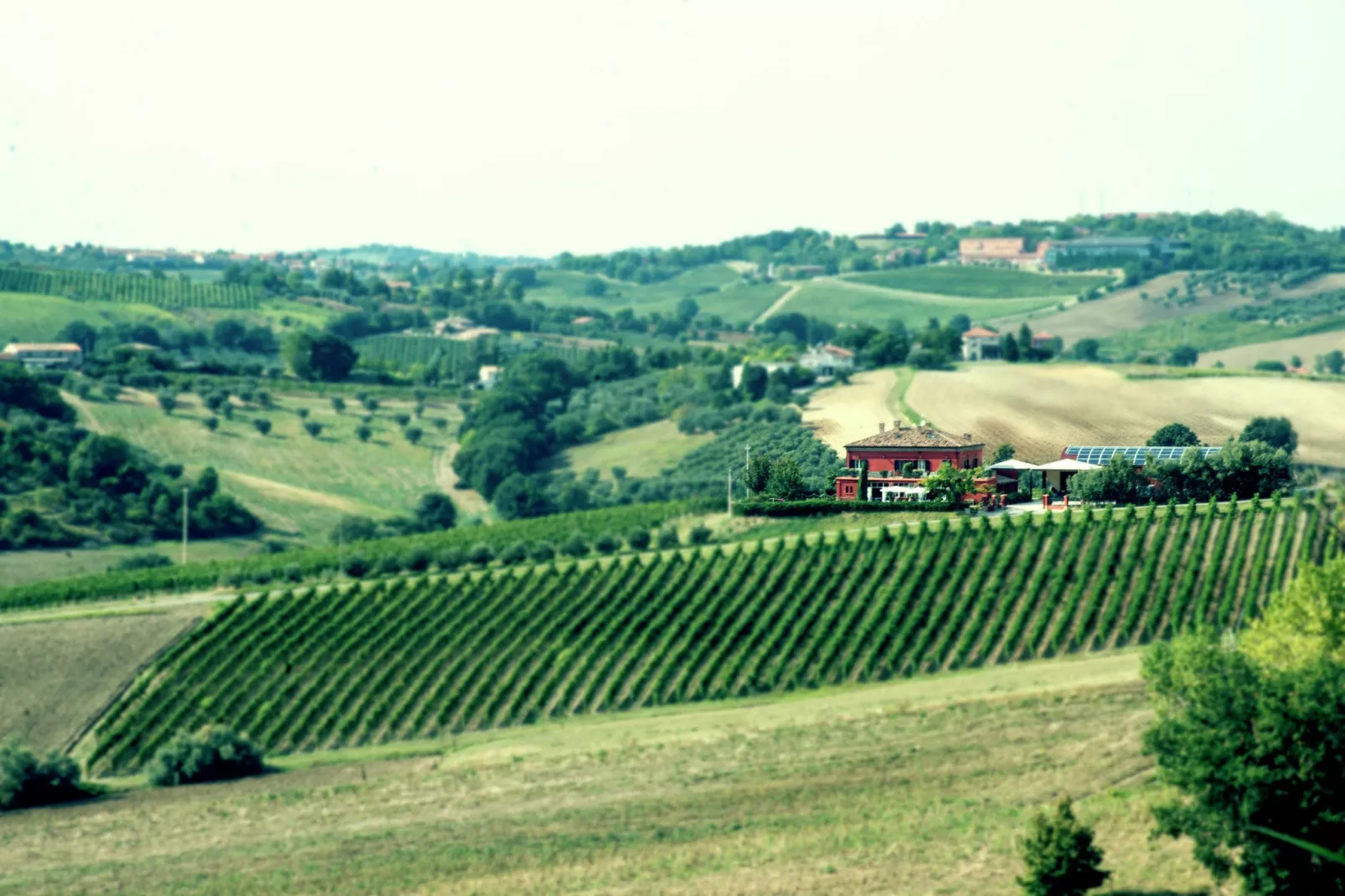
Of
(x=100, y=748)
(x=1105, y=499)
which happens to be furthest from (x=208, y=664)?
(x=1105, y=499)

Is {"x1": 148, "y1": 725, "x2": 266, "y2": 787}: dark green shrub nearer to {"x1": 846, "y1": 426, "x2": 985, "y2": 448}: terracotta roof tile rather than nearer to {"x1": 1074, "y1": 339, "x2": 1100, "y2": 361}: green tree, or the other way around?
{"x1": 846, "y1": 426, "x2": 985, "y2": 448}: terracotta roof tile

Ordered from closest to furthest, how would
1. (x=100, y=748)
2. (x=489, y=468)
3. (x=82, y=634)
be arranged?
(x=100, y=748) → (x=82, y=634) → (x=489, y=468)

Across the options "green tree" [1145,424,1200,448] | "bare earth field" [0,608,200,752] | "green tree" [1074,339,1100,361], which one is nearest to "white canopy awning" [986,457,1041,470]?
"green tree" [1145,424,1200,448]

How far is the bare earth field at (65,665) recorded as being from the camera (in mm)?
74875

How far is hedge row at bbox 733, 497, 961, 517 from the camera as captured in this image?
27.7 meters

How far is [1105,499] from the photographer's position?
91.4ft

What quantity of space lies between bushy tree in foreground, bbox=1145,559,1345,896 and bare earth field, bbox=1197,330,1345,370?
4811 inches

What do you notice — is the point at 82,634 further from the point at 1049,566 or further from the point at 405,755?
the point at 1049,566

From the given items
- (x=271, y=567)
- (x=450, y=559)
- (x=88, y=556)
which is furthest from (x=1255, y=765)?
(x=88, y=556)

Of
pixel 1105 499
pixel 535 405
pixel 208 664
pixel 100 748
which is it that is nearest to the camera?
pixel 1105 499

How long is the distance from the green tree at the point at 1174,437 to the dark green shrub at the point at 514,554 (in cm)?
5020

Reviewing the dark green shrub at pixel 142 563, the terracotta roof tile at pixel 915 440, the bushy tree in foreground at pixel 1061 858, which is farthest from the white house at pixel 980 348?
the dark green shrub at pixel 142 563

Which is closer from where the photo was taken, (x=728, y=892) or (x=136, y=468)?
(x=728, y=892)

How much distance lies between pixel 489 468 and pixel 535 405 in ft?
77.4
